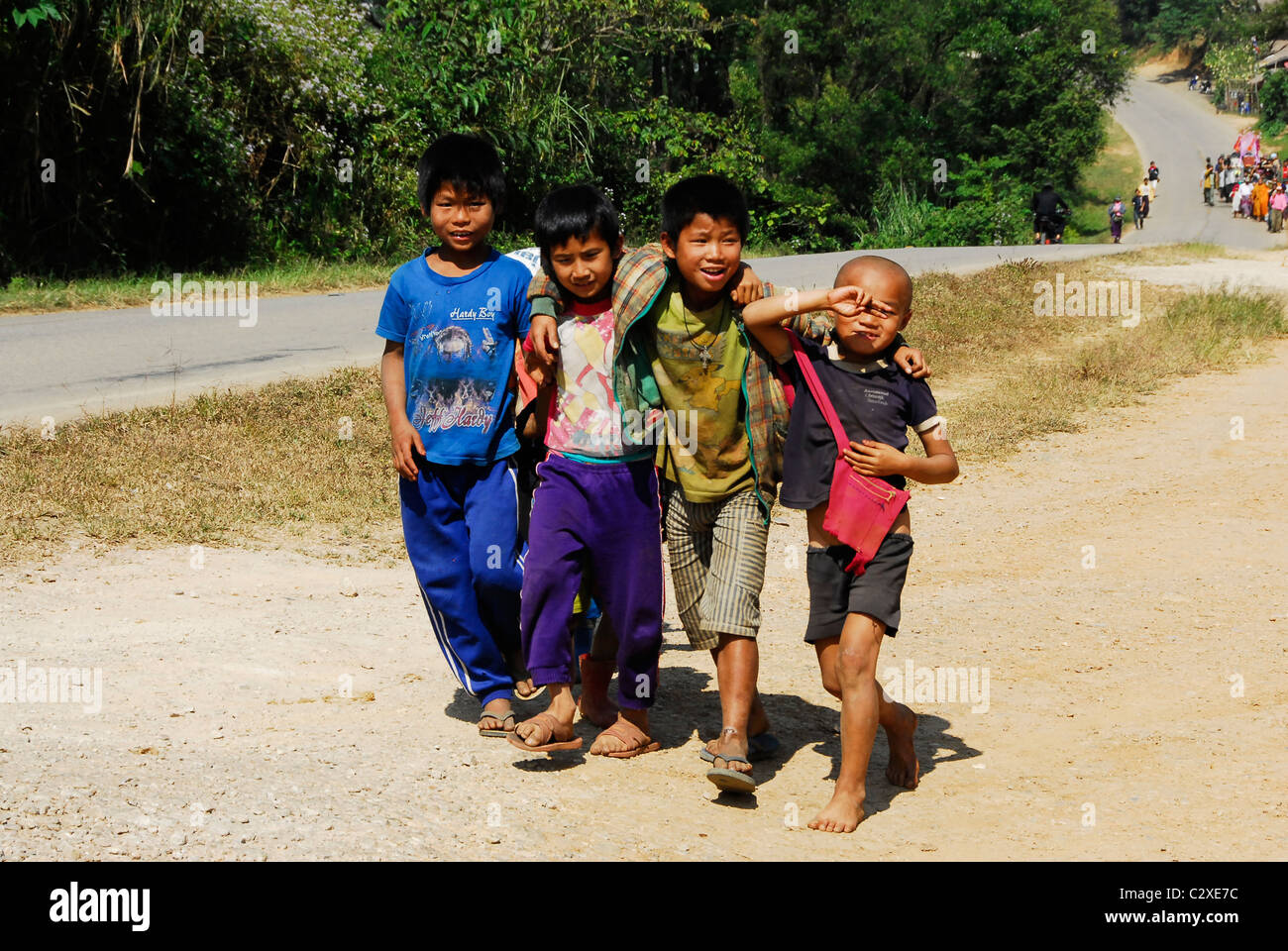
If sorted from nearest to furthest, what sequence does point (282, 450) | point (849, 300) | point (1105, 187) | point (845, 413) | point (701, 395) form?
point (849, 300), point (845, 413), point (701, 395), point (282, 450), point (1105, 187)

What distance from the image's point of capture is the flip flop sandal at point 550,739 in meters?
3.86

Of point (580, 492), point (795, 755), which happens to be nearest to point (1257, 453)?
point (795, 755)

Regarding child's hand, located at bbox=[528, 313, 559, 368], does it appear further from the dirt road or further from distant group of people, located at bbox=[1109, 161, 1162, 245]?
distant group of people, located at bbox=[1109, 161, 1162, 245]

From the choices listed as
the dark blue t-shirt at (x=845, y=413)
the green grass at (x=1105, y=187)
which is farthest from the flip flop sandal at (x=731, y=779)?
the green grass at (x=1105, y=187)

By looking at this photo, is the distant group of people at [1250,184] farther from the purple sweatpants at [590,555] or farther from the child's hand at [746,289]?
the purple sweatpants at [590,555]

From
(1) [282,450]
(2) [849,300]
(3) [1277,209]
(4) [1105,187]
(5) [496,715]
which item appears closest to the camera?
(2) [849,300]

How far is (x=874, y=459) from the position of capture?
362cm

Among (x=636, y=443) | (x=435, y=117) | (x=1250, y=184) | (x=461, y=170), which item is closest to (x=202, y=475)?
(x=461, y=170)

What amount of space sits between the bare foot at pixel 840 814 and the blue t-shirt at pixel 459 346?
144cm

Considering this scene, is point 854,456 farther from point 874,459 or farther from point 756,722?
point 756,722

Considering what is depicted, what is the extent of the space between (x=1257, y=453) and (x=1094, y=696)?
522 cm

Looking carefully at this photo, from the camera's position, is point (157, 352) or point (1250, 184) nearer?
point (157, 352)

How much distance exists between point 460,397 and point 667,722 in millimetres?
1353

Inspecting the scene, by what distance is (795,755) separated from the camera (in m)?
4.36
